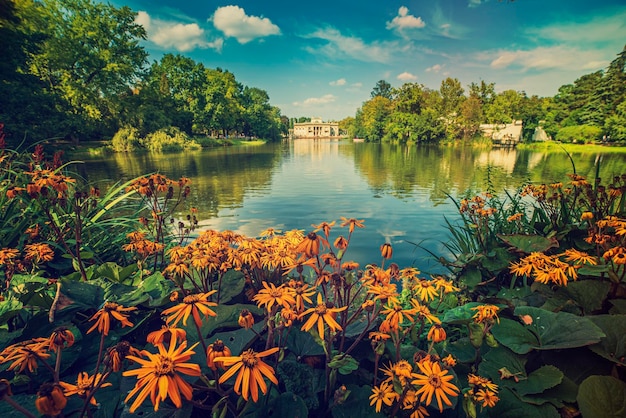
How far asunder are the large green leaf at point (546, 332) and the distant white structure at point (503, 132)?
205 feet

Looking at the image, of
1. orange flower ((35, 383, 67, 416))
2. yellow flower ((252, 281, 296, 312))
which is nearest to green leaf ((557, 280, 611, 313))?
yellow flower ((252, 281, 296, 312))

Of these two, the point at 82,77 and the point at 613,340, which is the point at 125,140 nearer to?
the point at 82,77

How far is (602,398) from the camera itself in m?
1.14

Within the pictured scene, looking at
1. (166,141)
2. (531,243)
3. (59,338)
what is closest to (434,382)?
(59,338)

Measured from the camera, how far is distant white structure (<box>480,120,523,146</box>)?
2185 inches

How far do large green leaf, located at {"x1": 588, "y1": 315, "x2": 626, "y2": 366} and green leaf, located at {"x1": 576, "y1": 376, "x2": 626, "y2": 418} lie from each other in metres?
0.21

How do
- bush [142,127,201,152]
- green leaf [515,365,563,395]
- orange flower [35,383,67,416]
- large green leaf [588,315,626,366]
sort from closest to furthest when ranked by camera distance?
orange flower [35,383,67,416]
green leaf [515,365,563,395]
large green leaf [588,315,626,366]
bush [142,127,201,152]

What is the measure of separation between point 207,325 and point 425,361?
41.9 inches

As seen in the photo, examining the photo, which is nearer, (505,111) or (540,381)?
(540,381)

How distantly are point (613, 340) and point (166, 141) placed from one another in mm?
37721

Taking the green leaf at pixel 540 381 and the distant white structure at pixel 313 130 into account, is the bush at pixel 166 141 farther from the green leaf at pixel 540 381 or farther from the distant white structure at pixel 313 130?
the distant white structure at pixel 313 130

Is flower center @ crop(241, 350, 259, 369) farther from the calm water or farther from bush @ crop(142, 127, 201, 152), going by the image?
bush @ crop(142, 127, 201, 152)

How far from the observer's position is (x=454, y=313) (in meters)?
1.94

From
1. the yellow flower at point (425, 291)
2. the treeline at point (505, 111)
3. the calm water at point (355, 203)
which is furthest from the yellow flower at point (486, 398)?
the treeline at point (505, 111)
